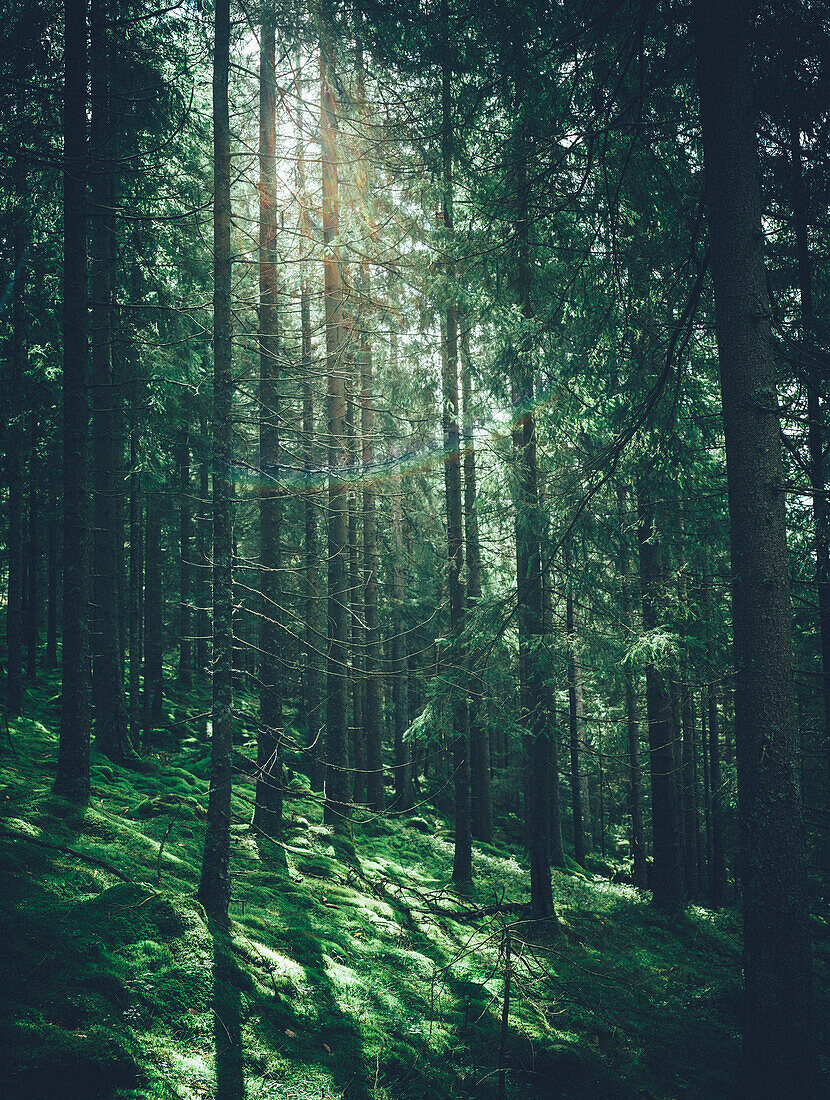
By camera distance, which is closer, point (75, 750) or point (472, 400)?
point (75, 750)

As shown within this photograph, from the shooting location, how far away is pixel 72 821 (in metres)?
6.63

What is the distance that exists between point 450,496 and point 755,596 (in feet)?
27.0

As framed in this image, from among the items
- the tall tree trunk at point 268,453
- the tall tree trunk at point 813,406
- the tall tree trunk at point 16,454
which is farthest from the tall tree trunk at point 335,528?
the tall tree trunk at point 813,406

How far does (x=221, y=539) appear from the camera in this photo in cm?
659

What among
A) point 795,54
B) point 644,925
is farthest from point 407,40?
point 644,925

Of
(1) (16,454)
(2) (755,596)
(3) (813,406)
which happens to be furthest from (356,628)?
(2) (755,596)

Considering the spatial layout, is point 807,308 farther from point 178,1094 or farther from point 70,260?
point 178,1094

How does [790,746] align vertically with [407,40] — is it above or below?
below

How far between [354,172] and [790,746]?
36.6ft

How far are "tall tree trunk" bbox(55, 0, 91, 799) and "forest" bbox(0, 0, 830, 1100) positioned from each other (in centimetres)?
5

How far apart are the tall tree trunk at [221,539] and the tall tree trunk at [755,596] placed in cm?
487

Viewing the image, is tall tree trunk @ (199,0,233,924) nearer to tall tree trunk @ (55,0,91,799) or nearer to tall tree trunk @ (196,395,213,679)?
tall tree trunk @ (55,0,91,799)

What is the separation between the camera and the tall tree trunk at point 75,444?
7184 millimetres

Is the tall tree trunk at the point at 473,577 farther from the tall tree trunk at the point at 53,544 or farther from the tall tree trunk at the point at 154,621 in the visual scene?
the tall tree trunk at the point at 53,544
